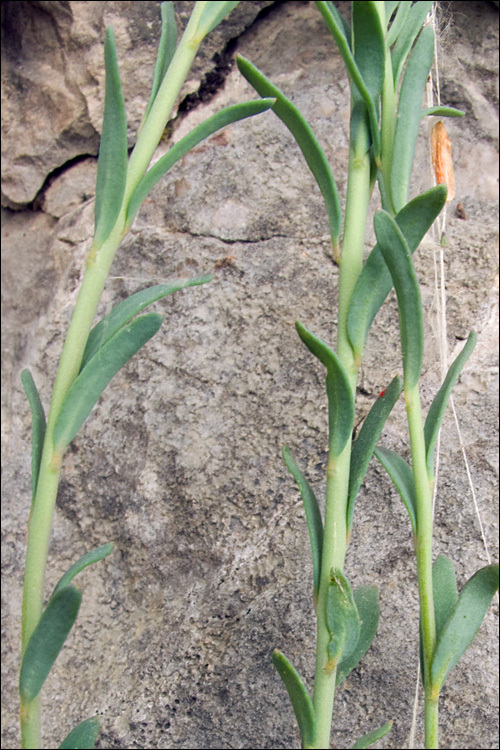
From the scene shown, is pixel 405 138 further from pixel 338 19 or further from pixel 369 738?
pixel 369 738

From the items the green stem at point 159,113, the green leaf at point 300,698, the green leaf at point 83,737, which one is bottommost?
the green leaf at point 83,737

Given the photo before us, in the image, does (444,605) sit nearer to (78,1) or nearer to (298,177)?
(298,177)

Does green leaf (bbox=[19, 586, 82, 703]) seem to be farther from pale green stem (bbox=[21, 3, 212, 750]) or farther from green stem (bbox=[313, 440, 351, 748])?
green stem (bbox=[313, 440, 351, 748])

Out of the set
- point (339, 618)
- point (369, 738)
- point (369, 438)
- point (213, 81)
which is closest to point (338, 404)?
point (369, 438)

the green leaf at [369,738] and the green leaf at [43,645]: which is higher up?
the green leaf at [43,645]

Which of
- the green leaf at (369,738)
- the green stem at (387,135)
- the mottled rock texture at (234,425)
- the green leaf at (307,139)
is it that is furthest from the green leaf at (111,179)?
the green leaf at (369,738)

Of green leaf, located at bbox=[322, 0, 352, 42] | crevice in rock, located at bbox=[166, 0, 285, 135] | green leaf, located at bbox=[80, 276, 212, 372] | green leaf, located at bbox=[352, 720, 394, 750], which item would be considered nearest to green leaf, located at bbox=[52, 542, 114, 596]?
green leaf, located at bbox=[80, 276, 212, 372]

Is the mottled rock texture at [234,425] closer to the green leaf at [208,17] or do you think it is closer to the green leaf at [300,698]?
the green leaf at [300,698]
